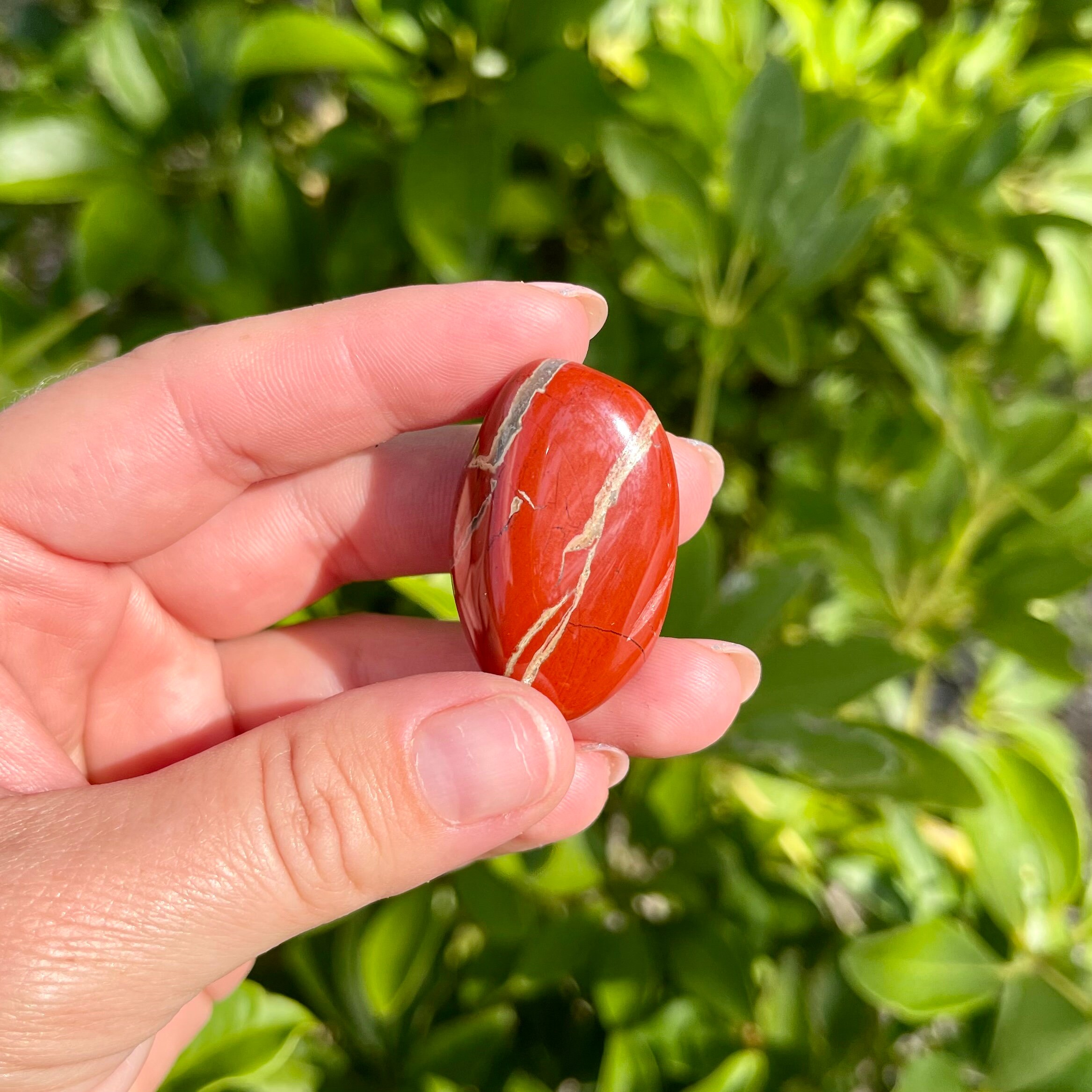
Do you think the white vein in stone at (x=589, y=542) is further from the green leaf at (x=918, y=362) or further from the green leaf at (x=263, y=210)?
the green leaf at (x=263, y=210)

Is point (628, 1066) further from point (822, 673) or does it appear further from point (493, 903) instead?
point (822, 673)

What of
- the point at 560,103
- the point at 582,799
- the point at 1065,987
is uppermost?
the point at 560,103

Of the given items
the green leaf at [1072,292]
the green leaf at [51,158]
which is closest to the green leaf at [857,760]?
the green leaf at [1072,292]

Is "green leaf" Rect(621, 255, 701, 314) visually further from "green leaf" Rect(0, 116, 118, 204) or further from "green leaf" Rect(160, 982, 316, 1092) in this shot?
"green leaf" Rect(160, 982, 316, 1092)

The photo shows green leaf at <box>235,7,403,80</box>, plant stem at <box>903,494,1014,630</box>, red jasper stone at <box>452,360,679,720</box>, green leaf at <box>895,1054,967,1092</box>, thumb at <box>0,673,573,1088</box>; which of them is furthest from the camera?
plant stem at <box>903,494,1014,630</box>

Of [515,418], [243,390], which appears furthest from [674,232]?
[243,390]

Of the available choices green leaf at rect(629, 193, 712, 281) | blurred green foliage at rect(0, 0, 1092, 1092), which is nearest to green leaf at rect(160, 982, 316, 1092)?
blurred green foliage at rect(0, 0, 1092, 1092)
